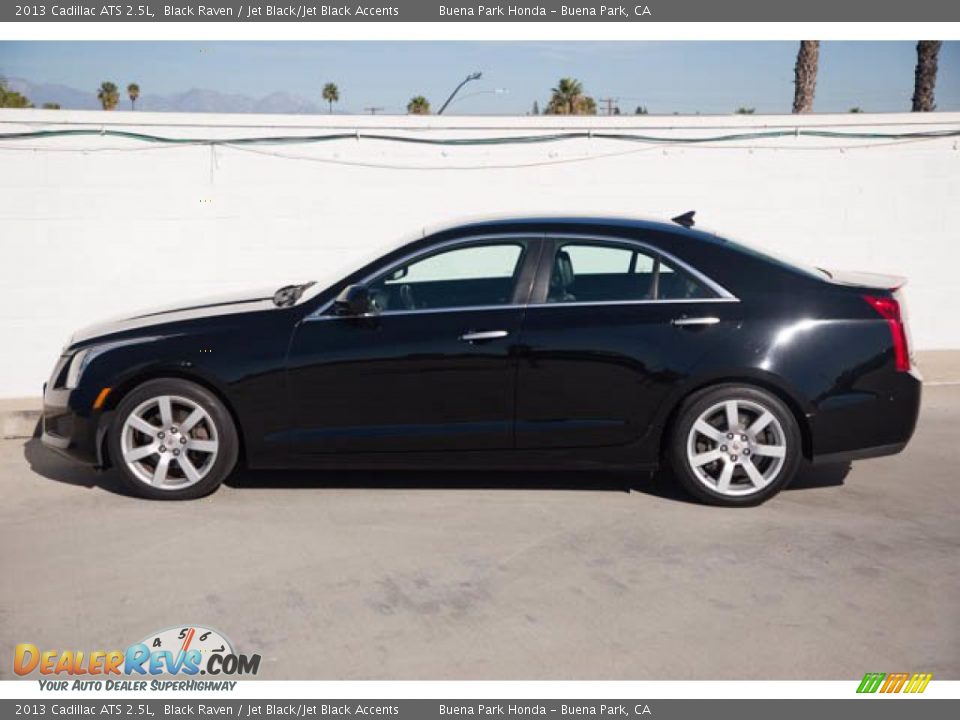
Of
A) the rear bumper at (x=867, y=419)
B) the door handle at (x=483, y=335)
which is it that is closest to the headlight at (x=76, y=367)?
the door handle at (x=483, y=335)

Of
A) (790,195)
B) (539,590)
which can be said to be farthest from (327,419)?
(790,195)

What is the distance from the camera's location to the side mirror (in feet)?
21.5

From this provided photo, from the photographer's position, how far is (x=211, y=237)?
35.4ft

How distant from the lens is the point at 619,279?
6.75m

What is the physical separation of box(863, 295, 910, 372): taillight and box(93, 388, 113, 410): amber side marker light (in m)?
4.30

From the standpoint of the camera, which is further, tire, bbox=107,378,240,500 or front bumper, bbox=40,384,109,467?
front bumper, bbox=40,384,109,467

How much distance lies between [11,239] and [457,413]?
18.7 ft

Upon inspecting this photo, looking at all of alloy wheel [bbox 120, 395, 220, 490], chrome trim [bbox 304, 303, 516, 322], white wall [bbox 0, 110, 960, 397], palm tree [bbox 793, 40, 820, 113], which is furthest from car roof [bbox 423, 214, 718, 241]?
palm tree [bbox 793, 40, 820, 113]

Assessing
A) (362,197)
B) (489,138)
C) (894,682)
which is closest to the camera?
(894,682)

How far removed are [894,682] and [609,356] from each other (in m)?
2.61

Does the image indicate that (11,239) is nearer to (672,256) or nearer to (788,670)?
(672,256)

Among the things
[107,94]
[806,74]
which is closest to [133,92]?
[107,94]

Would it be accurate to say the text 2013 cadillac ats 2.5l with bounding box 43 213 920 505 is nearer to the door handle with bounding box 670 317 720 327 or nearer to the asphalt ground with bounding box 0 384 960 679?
the door handle with bounding box 670 317 720 327

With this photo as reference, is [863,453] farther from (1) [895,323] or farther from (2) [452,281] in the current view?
(2) [452,281]
